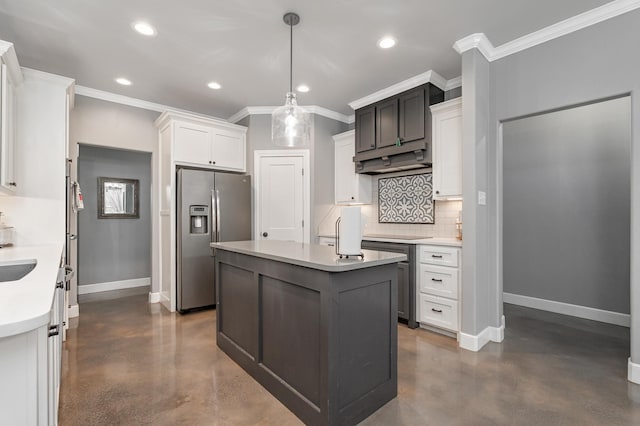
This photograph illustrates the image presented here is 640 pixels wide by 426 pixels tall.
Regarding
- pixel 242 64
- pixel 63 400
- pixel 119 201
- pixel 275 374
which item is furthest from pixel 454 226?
pixel 119 201

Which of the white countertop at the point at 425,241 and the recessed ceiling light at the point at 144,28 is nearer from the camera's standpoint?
the recessed ceiling light at the point at 144,28

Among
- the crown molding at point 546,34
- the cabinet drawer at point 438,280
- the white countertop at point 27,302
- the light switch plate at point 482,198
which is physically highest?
the crown molding at point 546,34

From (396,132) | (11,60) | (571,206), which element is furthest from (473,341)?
(11,60)

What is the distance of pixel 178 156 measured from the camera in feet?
13.2

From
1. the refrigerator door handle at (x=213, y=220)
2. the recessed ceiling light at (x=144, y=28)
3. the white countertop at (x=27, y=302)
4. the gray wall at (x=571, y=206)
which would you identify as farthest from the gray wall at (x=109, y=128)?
the gray wall at (x=571, y=206)

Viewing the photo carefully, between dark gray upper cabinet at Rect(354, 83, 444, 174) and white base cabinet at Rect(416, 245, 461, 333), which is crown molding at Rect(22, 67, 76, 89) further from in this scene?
white base cabinet at Rect(416, 245, 461, 333)

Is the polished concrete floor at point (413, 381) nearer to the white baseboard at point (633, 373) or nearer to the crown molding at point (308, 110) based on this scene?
the white baseboard at point (633, 373)

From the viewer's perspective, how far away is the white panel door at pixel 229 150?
4.41 m

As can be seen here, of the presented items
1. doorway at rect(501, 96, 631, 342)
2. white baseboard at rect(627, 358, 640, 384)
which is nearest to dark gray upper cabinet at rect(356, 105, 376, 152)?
doorway at rect(501, 96, 631, 342)

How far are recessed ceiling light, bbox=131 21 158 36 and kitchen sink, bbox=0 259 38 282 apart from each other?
6.45 ft

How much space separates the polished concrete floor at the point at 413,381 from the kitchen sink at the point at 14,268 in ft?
2.82

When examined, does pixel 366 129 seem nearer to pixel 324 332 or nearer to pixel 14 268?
pixel 324 332

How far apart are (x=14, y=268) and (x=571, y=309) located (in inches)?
207

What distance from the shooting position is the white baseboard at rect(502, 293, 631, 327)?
3.43 m
